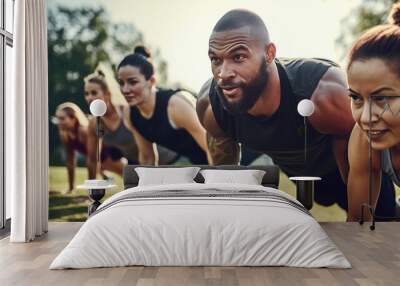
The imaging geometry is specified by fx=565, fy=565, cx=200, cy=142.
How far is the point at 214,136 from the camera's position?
7.91 meters

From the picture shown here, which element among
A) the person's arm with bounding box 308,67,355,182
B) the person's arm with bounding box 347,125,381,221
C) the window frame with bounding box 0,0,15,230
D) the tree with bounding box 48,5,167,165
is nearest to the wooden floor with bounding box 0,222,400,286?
the window frame with bounding box 0,0,15,230

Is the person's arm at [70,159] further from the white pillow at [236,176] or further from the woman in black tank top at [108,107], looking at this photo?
the white pillow at [236,176]

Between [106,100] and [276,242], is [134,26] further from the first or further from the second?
[276,242]

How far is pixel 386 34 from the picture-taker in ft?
25.4

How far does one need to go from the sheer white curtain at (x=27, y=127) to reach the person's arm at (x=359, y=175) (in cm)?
410

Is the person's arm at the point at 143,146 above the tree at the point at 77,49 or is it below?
below

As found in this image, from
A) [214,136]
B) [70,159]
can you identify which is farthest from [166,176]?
[70,159]

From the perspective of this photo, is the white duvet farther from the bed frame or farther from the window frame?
the bed frame

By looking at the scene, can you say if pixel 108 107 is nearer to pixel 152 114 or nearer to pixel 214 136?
pixel 152 114

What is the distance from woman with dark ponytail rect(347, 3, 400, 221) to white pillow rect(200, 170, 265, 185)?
61.7 inches

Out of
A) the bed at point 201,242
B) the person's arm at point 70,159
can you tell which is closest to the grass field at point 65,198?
the person's arm at point 70,159

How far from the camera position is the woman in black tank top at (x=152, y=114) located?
7.94m

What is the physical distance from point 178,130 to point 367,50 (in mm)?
2818

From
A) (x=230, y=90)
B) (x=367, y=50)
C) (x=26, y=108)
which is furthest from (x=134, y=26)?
(x=367, y=50)
